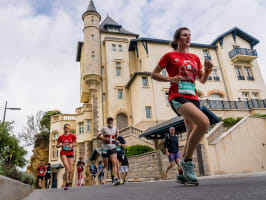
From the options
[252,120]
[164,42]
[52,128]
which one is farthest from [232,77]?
[52,128]

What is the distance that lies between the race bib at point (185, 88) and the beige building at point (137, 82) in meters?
23.8

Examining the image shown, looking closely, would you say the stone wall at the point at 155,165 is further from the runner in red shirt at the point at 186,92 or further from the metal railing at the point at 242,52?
the metal railing at the point at 242,52

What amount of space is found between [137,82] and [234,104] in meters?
13.2

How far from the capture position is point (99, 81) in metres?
32.3

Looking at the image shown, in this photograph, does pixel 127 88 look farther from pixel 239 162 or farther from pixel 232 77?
pixel 239 162

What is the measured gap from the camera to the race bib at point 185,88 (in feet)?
10.8

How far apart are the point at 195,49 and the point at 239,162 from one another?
2509 centimetres

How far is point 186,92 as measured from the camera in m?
3.29

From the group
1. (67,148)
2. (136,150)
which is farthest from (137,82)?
(67,148)

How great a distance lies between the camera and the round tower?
1254 inches

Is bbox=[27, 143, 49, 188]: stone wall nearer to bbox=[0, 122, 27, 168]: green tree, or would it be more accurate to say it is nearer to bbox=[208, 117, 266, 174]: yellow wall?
bbox=[0, 122, 27, 168]: green tree

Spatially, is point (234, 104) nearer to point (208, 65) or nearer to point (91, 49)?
point (91, 49)

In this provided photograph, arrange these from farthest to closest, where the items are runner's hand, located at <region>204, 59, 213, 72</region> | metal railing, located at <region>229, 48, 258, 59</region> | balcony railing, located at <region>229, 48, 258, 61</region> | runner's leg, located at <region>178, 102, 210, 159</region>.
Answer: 1. metal railing, located at <region>229, 48, 258, 59</region>
2. balcony railing, located at <region>229, 48, 258, 61</region>
3. runner's hand, located at <region>204, 59, 213, 72</region>
4. runner's leg, located at <region>178, 102, 210, 159</region>

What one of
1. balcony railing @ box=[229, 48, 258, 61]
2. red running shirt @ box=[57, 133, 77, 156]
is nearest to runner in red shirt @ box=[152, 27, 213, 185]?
red running shirt @ box=[57, 133, 77, 156]
